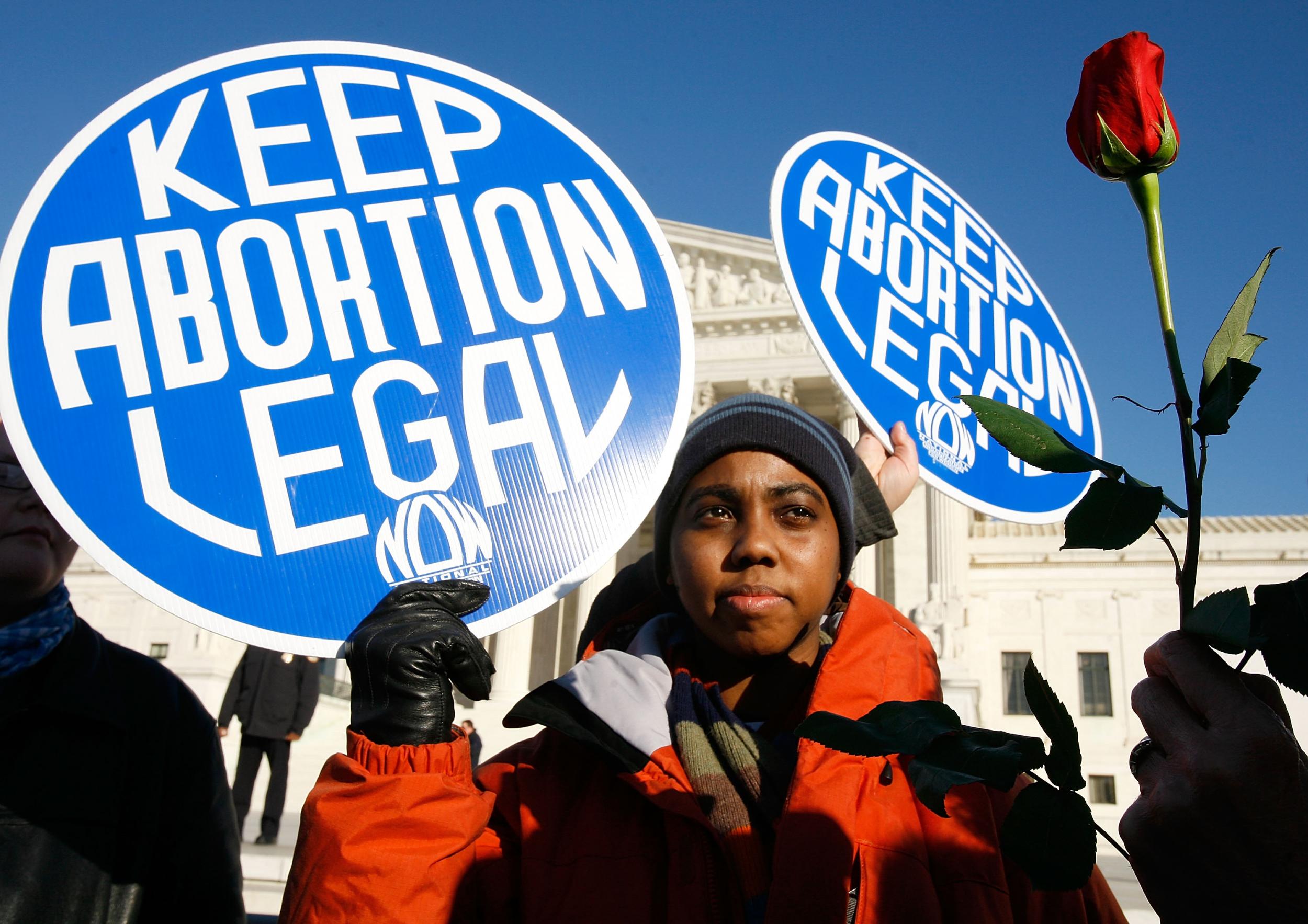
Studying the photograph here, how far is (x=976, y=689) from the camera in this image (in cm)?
1973

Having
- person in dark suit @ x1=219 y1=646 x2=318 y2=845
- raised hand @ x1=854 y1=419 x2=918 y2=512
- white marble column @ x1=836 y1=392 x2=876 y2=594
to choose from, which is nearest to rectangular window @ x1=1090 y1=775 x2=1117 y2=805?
white marble column @ x1=836 y1=392 x2=876 y2=594

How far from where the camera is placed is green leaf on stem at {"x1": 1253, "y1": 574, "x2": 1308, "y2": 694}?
32.8 inches

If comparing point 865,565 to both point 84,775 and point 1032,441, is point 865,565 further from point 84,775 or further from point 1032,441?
point 1032,441

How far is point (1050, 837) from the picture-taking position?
851 millimetres

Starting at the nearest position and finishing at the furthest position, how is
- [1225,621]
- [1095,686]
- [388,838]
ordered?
1. [1225,621]
2. [388,838]
3. [1095,686]

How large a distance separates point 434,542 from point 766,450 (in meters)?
0.66

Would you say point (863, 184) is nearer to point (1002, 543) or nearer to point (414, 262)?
point (414, 262)

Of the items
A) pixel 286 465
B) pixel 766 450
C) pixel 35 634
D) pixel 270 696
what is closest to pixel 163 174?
pixel 286 465

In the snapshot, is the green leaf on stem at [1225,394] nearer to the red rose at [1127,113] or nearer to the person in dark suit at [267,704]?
the red rose at [1127,113]

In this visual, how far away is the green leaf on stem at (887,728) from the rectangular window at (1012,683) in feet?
79.7

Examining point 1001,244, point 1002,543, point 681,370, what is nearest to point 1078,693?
point 1002,543

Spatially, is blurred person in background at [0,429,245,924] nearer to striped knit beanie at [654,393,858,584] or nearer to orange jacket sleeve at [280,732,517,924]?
orange jacket sleeve at [280,732,517,924]

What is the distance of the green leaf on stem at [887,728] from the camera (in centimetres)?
89

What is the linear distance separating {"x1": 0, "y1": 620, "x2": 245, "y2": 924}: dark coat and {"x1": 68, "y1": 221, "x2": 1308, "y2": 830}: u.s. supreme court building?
740 inches
